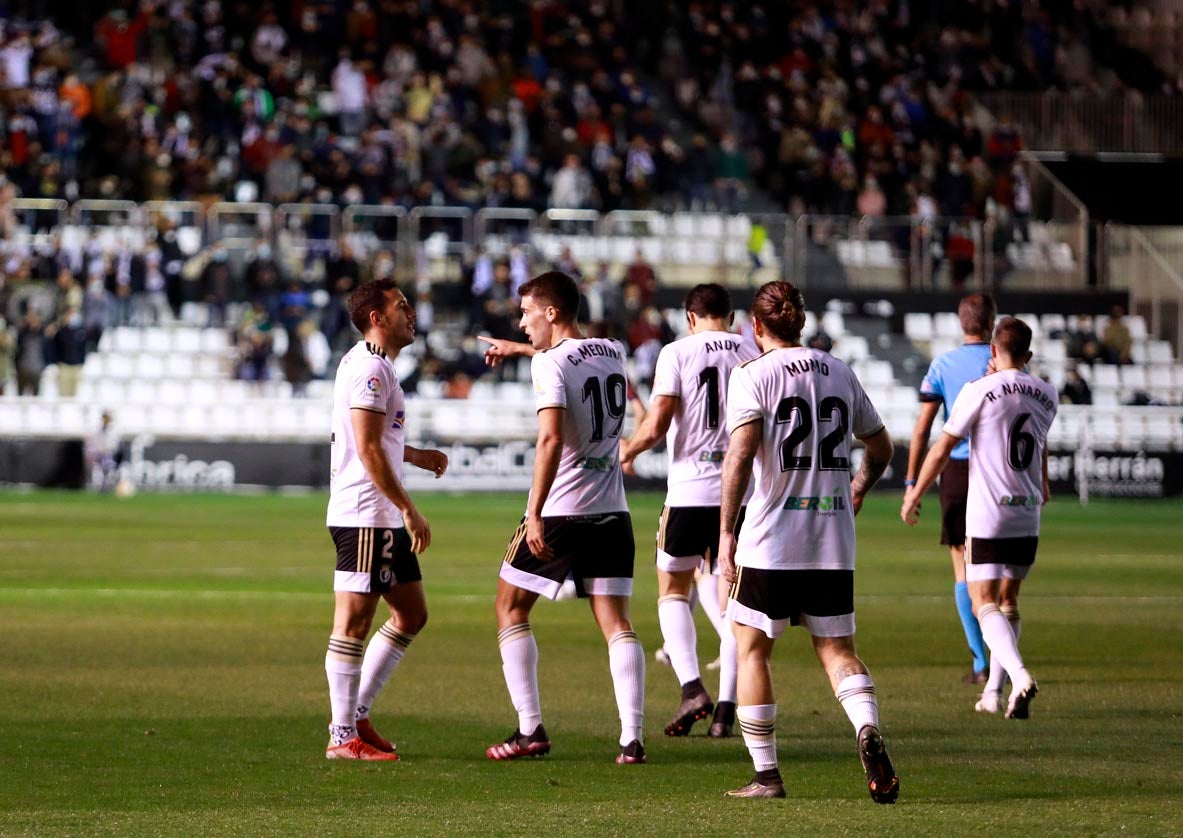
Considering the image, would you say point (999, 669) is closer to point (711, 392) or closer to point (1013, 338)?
point (1013, 338)

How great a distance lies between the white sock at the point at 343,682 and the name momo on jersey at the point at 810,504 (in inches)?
92.2

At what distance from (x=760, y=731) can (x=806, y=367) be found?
1488 millimetres

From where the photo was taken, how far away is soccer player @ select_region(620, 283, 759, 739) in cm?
1052

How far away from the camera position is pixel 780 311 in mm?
8188

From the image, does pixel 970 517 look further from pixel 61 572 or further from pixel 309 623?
pixel 61 572

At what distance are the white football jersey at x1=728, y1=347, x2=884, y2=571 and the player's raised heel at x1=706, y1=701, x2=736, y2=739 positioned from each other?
2287 mm

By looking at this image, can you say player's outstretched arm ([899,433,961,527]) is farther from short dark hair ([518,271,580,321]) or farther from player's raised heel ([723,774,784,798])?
player's raised heel ([723,774,784,798])

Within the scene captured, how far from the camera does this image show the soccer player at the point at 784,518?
8.11 metres

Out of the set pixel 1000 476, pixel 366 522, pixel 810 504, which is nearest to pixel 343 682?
pixel 366 522

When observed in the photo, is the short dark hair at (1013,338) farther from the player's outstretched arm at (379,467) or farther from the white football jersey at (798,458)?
the player's outstretched arm at (379,467)

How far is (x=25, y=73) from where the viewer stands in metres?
40.1

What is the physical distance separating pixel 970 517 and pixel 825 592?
343cm

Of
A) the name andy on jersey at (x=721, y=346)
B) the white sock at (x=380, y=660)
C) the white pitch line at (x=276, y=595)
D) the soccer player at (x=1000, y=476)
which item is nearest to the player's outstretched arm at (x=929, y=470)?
the soccer player at (x=1000, y=476)

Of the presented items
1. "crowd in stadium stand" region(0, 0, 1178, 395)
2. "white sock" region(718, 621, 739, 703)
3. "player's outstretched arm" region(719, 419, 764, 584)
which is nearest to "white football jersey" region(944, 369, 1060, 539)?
"white sock" region(718, 621, 739, 703)
